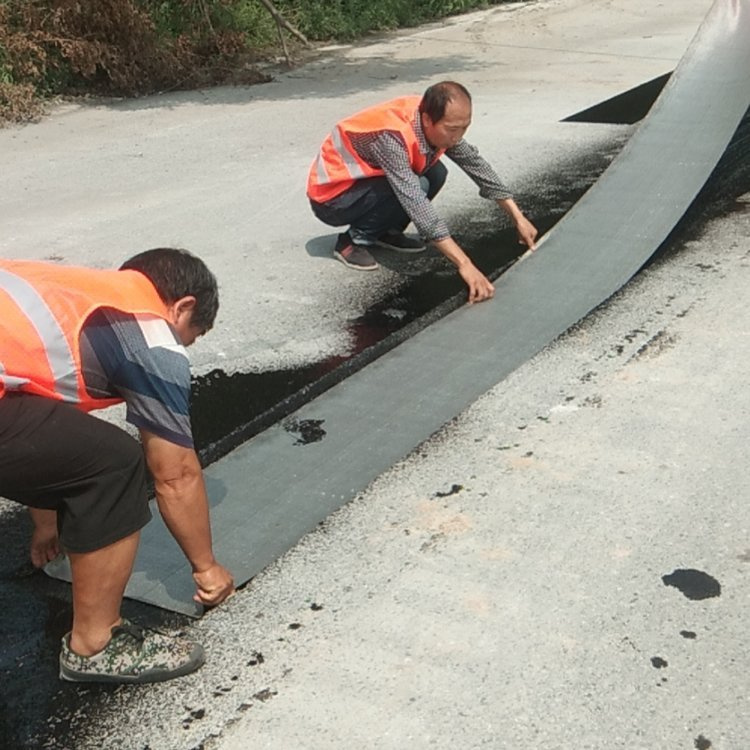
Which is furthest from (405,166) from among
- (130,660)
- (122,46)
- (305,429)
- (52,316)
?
(122,46)

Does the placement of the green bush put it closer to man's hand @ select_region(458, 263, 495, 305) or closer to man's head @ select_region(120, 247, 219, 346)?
man's hand @ select_region(458, 263, 495, 305)

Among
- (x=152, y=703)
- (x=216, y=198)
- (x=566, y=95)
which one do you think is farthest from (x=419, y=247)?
(x=566, y=95)

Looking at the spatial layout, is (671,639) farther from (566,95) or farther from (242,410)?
(566,95)

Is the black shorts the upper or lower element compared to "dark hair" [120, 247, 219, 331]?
lower

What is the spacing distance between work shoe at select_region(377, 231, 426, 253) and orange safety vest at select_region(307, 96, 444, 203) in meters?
0.50

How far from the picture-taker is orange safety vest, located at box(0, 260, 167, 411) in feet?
6.98

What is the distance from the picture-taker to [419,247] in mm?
5422

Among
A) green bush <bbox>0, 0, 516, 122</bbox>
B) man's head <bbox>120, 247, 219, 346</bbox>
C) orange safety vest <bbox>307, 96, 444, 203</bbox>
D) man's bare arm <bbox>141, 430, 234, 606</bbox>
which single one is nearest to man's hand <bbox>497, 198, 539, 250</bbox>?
orange safety vest <bbox>307, 96, 444, 203</bbox>

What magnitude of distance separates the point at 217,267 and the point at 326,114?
152 inches

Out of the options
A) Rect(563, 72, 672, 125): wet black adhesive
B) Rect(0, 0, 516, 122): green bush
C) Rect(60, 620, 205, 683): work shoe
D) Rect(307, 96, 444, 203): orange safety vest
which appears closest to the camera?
Rect(60, 620, 205, 683): work shoe

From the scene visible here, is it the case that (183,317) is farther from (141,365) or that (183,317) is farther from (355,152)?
(355,152)

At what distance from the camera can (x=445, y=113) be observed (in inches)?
174

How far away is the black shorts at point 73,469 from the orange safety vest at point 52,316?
0.15ft

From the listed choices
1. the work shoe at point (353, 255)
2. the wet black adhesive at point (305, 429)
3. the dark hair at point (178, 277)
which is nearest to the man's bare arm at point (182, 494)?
the dark hair at point (178, 277)
